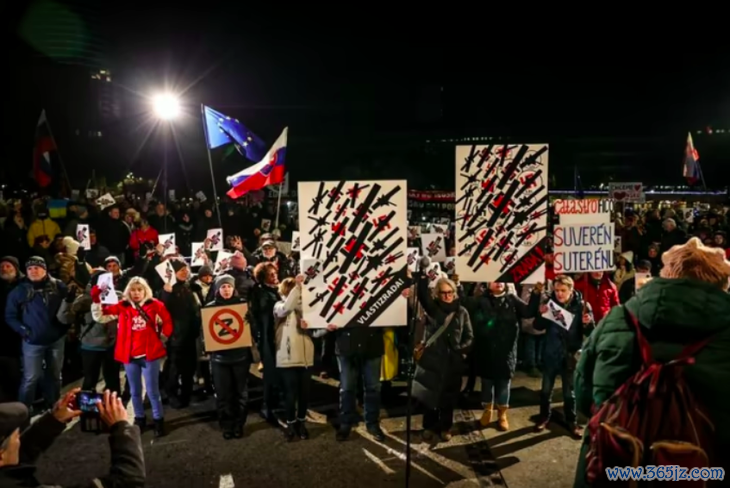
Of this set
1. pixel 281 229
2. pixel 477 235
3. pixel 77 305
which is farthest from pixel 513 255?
pixel 281 229

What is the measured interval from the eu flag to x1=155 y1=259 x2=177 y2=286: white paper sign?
3.20 m

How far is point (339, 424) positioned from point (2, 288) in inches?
184

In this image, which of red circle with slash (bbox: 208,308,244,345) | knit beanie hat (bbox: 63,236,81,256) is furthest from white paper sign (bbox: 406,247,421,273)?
knit beanie hat (bbox: 63,236,81,256)

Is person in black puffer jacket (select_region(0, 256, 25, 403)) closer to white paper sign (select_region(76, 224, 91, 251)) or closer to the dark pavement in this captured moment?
the dark pavement

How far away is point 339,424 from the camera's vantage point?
7527 millimetres

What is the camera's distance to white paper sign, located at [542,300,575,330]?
7.20 m

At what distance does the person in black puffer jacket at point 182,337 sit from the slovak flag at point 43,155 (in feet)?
21.0

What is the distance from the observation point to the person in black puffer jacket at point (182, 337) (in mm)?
7918

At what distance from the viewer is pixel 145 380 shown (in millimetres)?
7109

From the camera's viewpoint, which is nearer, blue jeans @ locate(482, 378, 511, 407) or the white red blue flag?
blue jeans @ locate(482, 378, 511, 407)

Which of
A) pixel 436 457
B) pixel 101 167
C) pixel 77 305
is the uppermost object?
pixel 101 167

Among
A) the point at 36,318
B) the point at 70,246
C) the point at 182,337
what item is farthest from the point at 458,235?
the point at 70,246

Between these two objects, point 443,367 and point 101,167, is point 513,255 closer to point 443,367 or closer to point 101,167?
point 443,367

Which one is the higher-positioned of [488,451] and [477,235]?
[477,235]
